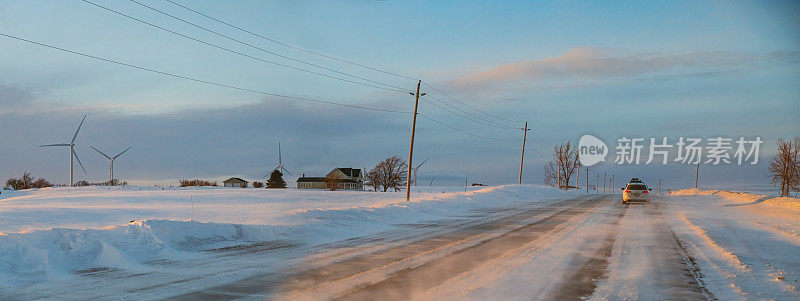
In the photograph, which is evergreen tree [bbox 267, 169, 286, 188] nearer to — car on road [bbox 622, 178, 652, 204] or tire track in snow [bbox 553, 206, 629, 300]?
car on road [bbox 622, 178, 652, 204]

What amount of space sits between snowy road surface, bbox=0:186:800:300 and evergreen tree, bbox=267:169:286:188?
88.7 meters

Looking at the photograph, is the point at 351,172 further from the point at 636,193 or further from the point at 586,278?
the point at 586,278

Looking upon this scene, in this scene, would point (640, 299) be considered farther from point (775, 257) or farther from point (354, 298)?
point (775, 257)

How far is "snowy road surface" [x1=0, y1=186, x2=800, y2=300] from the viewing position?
7.45 meters

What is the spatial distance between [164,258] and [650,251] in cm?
1050

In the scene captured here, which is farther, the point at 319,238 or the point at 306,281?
the point at 319,238

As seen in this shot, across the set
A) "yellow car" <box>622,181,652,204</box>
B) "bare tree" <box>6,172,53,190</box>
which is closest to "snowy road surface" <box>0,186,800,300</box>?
"yellow car" <box>622,181,652,204</box>

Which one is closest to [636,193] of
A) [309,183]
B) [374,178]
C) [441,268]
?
[441,268]

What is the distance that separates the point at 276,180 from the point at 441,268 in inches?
3816

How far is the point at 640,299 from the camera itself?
706cm

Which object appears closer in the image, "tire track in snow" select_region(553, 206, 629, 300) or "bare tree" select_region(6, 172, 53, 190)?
"tire track in snow" select_region(553, 206, 629, 300)

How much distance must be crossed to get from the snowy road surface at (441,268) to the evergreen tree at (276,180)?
88.7m

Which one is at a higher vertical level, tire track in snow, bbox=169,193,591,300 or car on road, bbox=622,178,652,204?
car on road, bbox=622,178,652,204

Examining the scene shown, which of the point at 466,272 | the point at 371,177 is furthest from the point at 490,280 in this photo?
the point at 371,177
